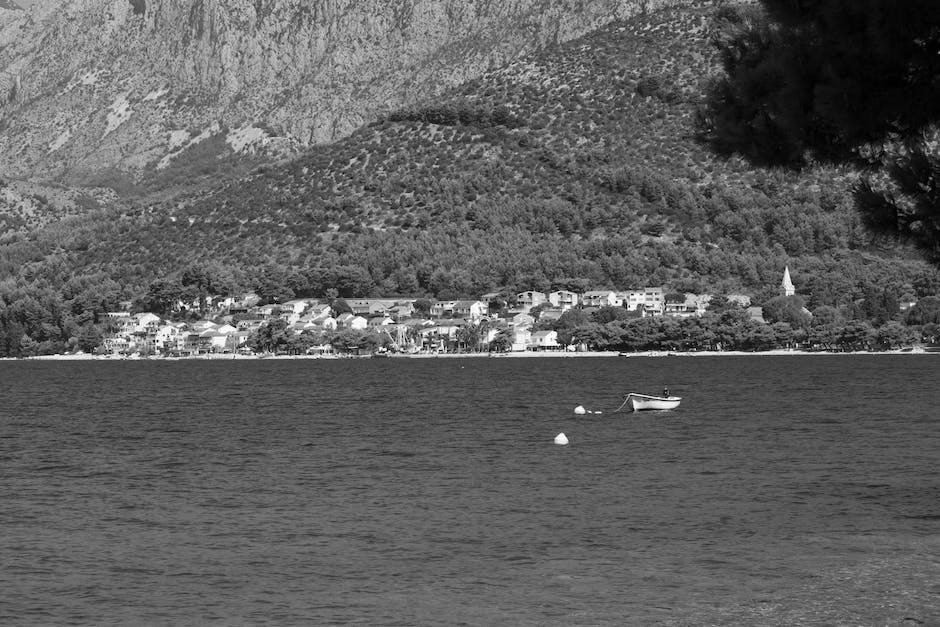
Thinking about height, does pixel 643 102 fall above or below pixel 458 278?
above

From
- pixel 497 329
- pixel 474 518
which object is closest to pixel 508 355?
pixel 497 329

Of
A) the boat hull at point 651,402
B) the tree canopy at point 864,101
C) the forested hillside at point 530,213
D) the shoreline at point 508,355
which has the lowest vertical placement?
the shoreline at point 508,355

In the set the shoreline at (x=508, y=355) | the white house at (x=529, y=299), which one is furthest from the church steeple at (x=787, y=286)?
the white house at (x=529, y=299)

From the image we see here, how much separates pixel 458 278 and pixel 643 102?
104 feet

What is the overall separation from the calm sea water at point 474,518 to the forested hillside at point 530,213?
100 metres

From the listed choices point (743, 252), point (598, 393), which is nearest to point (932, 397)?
point (598, 393)

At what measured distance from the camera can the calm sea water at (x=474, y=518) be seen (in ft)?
63.0

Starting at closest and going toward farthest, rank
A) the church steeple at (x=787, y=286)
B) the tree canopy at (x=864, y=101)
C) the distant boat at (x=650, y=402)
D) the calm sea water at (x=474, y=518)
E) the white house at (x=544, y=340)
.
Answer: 1. the tree canopy at (x=864, y=101)
2. the calm sea water at (x=474, y=518)
3. the distant boat at (x=650, y=402)
4. the church steeple at (x=787, y=286)
5. the white house at (x=544, y=340)

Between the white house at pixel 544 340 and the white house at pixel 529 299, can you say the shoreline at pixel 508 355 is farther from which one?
the white house at pixel 529 299

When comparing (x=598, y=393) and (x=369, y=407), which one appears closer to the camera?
(x=369, y=407)

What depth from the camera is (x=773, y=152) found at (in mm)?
17062

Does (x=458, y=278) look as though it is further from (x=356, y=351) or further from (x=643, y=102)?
(x=643, y=102)

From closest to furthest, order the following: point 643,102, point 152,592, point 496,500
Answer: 1. point 152,592
2. point 496,500
3. point 643,102

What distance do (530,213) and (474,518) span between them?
143m
